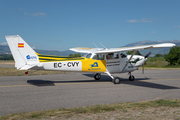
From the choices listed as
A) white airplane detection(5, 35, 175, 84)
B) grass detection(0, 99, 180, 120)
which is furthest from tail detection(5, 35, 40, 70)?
grass detection(0, 99, 180, 120)

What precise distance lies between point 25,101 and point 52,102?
3.67 ft

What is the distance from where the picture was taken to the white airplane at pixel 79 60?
33.9ft

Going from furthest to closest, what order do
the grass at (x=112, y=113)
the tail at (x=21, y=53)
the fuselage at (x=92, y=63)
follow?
the fuselage at (x=92, y=63) < the tail at (x=21, y=53) < the grass at (x=112, y=113)

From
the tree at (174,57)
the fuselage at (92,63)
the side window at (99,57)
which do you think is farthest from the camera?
the tree at (174,57)

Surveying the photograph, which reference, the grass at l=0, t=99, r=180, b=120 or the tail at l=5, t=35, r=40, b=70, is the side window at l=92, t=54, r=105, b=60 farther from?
the grass at l=0, t=99, r=180, b=120

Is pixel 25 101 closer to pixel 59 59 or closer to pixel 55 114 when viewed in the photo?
pixel 55 114

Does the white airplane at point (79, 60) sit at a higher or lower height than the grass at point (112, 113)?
higher

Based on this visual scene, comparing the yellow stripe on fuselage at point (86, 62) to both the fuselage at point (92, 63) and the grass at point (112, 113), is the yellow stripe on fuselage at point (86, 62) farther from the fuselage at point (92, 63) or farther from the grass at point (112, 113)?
the grass at point (112, 113)

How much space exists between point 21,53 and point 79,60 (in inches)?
146

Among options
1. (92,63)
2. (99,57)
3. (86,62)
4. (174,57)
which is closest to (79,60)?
(86,62)

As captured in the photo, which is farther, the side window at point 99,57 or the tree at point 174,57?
the tree at point 174,57

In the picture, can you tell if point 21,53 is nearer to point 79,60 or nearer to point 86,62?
point 79,60

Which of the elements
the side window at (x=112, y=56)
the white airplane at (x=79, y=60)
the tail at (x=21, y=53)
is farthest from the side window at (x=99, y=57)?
the tail at (x=21, y=53)

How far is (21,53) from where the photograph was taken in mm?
10438
